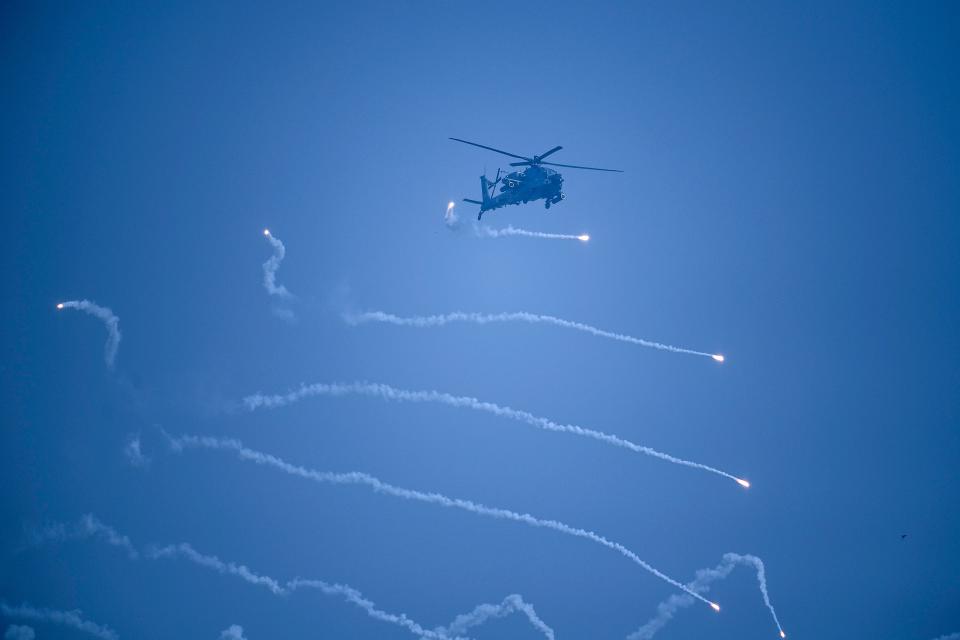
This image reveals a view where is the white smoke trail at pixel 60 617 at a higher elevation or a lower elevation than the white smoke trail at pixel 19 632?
higher

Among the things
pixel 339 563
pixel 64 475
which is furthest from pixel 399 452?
pixel 64 475

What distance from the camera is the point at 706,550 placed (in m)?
43.6

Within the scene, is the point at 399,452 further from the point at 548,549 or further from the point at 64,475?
the point at 64,475

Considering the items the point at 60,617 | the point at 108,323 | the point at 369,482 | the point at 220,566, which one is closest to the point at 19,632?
the point at 60,617

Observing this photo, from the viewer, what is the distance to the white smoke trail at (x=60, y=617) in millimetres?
34787

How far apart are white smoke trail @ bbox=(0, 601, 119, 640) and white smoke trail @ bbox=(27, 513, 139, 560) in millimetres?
3741

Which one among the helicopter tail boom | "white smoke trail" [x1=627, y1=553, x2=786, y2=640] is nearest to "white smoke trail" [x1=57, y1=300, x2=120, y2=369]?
the helicopter tail boom

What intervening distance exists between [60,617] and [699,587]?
130ft

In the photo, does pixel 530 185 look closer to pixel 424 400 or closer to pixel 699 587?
pixel 424 400

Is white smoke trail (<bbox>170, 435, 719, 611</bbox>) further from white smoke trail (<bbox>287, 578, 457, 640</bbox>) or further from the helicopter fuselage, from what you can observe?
the helicopter fuselage

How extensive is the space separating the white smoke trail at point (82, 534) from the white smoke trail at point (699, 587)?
32629mm

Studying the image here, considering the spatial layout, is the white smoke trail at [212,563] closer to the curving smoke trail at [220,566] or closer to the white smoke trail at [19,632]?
the curving smoke trail at [220,566]

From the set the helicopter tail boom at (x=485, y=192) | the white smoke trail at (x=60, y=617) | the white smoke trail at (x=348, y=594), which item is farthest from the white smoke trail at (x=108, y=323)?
the helicopter tail boom at (x=485, y=192)

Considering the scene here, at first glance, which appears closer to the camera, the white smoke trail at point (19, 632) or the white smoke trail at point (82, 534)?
the white smoke trail at point (19, 632)
